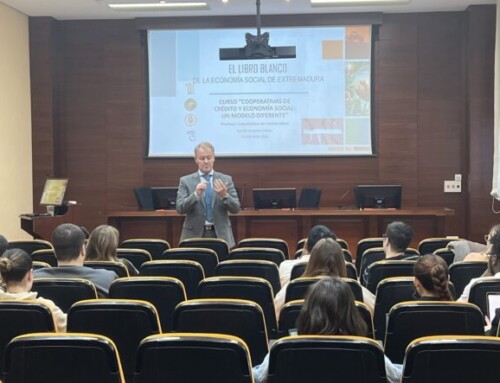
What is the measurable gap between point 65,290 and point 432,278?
2.00 m

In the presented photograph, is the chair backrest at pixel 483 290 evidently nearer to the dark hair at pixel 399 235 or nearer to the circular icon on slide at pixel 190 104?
the dark hair at pixel 399 235

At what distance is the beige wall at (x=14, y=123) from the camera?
9414 millimetres

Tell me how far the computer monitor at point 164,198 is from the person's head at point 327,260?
5.46 meters

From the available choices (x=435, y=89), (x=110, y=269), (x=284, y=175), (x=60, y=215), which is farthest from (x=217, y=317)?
(x=435, y=89)

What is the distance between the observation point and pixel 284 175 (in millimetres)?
10289

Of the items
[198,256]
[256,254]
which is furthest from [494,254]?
[198,256]

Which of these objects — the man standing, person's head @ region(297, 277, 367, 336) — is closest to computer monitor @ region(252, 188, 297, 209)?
the man standing

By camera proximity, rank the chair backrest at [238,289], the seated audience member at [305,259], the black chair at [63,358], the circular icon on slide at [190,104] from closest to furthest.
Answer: the black chair at [63,358]
the chair backrest at [238,289]
the seated audience member at [305,259]
the circular icon on slide at [190,104]

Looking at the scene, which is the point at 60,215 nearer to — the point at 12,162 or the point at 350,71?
the point at 12,162

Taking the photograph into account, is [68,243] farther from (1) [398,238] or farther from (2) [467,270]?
(2) [467,270]

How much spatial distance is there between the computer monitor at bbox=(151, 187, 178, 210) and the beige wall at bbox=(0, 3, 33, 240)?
7.19 feet

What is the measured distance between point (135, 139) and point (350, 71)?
11.8 ft

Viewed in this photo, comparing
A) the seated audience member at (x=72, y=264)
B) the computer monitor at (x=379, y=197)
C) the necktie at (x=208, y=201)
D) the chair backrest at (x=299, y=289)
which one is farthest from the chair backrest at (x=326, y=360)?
the computer monitor at (x=379, y=197)

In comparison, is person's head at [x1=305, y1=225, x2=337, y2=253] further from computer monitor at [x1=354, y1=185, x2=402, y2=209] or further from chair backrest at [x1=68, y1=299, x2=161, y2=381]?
computer monitor at [x1=354, y1=185, x2=402, y2=209]
